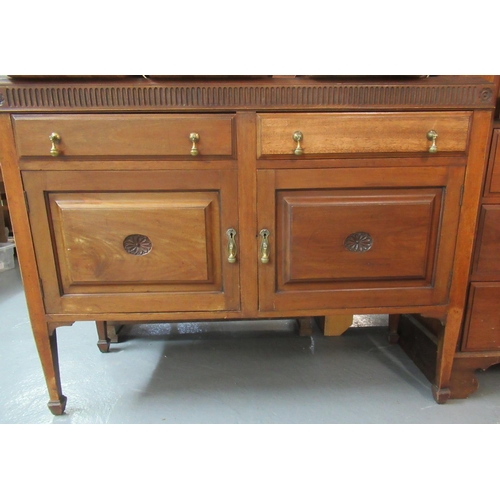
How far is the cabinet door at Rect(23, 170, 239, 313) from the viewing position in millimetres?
927

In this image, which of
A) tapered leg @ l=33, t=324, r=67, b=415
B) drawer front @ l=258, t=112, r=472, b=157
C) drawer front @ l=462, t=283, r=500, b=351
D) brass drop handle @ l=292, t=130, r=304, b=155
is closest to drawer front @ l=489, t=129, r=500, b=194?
drawer front @ l=258, t=112, r=472, b=157

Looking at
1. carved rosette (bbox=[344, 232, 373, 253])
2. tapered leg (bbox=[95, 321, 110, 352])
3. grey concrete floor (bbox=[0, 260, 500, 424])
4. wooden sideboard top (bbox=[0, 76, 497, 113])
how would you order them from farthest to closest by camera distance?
1. tapered leg (bbox=[95, 321, 110, 352])
2. grey concrete floor (bbox=[0, 260, 500, 424])
3. carved rosette (bbox=[344, 232, 373, 253])
4. wooden sideboard top (bbox=[0, 76, 497, 113])

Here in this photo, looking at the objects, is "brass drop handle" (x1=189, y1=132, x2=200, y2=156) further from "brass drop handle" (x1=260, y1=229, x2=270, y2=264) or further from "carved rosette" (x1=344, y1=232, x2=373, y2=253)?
"carved rosette" (x1=344, y1=232, x2=373, y2=253)

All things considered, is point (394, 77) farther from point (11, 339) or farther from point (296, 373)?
point (11, 339)

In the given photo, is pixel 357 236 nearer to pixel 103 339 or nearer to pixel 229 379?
pixel 229 379

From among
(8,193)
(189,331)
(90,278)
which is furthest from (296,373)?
(8,193)

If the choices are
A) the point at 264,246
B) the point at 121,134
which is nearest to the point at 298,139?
the point at 264,246

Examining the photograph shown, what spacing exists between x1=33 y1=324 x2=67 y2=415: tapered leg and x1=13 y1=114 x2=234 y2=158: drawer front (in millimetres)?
475

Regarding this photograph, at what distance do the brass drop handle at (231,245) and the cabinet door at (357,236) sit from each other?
0.07 m

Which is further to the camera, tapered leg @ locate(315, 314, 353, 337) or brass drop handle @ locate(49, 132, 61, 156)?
tapered leg @ locate(315, 314, 353, 337)

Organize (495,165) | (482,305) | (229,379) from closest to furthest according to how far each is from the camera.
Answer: (495,165) < (482,305) < (229,379)

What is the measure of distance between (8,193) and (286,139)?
687 millimetres

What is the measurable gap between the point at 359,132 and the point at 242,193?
321mm

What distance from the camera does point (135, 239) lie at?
3.19ft
